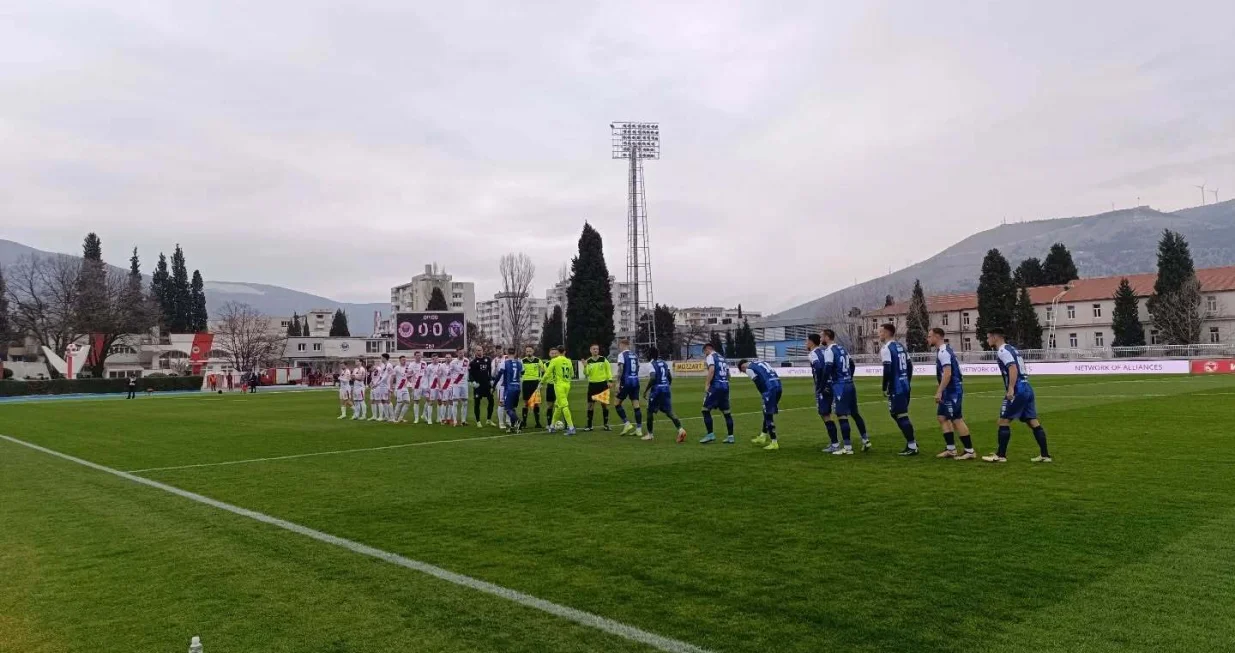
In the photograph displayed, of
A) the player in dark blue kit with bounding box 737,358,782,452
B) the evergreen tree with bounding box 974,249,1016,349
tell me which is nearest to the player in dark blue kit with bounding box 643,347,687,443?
the player in dark blue kit with bounding box 737,358,782,452

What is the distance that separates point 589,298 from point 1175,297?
58.2 m

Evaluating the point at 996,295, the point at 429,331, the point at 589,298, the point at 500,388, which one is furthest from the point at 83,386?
the point at 996,295

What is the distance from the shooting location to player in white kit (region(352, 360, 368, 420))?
2553 centimetres

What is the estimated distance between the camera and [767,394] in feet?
47.2

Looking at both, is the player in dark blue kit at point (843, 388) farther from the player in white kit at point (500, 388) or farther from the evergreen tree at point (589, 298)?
the evergreen tree at point (589, 298)

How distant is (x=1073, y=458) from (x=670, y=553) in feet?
27.0

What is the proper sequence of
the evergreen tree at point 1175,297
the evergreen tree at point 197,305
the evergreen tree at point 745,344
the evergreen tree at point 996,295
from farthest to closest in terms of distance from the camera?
the evergreen tree at point 197,305
the evergreen tree at point 745,344
the evergreen tree at point 996,295
the evergreen tree at point 1175,297

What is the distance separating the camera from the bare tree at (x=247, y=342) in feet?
313

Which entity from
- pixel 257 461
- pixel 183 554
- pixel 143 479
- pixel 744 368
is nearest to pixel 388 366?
pixel 257 461

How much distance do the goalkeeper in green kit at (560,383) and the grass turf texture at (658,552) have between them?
13.0ft

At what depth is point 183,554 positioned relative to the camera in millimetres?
7215

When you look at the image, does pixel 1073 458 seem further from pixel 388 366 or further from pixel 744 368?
pixel 388 366

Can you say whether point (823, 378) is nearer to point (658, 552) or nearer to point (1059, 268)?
point (658, 552)

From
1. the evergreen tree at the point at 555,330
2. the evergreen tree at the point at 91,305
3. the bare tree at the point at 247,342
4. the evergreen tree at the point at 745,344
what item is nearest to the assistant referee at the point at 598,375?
the evergreen tree at the point at 91,305
